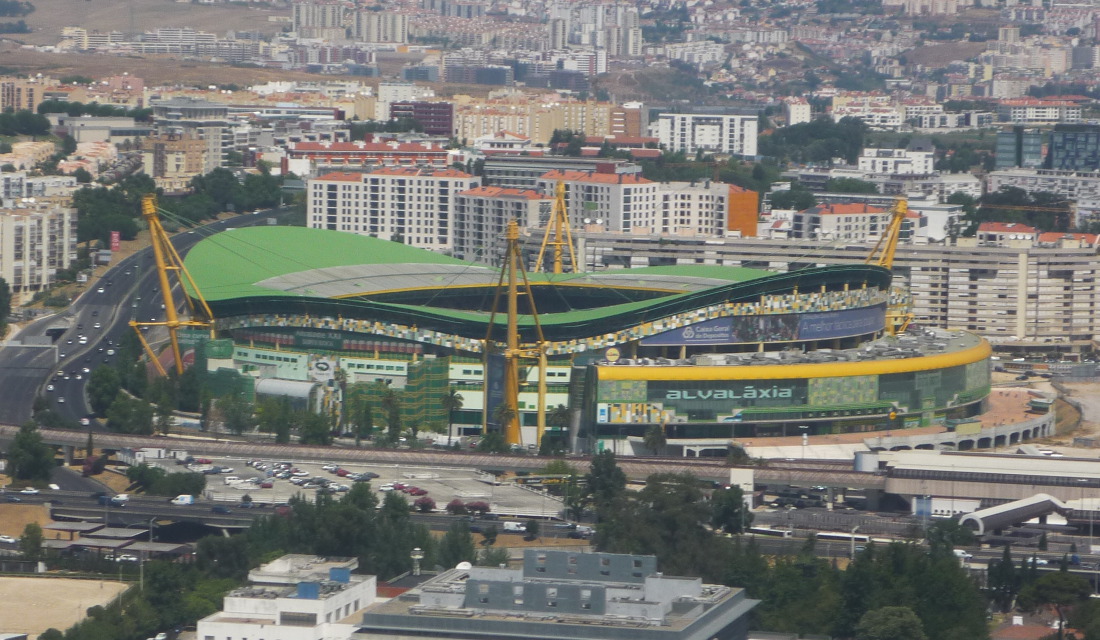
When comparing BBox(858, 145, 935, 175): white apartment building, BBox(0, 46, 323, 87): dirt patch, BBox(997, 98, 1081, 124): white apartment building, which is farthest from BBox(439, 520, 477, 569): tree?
BBox(997, 98, 1081, 124): white apartment building

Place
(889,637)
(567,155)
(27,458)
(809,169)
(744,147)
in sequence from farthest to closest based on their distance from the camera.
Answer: (744,147)
(809,169)
(567,155)
(27,458)
(889,637)

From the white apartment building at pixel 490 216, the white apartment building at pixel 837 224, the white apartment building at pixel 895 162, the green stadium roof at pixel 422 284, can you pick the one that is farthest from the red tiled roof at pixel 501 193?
the white apartment building at pixel 895 162

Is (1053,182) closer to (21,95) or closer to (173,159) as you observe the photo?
(173,159)

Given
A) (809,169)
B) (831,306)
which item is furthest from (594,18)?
(831,306)

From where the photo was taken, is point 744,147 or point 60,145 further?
point 744,147

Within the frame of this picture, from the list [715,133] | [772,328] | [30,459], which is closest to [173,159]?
[715,133]

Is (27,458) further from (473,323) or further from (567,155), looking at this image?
(567,155)
